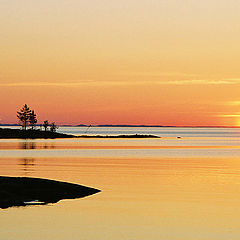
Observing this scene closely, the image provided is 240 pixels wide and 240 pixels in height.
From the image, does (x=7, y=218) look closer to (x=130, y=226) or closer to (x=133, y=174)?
(x=130, y=226)

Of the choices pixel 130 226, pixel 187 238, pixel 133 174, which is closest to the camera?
pixel 187 238

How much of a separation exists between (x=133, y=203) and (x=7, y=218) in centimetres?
1097

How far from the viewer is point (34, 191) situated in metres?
45.6

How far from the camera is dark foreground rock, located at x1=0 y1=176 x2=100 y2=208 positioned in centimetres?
4312

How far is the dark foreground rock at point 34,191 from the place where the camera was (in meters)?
43.1

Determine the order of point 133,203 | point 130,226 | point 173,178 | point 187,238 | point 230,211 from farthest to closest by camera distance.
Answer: point 173,178 → point 133,203 → point 230,211 → point 130,226 → point 187,238

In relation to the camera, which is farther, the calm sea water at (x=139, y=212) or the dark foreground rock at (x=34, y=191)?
the dark foreground rock at (x=34, y=191)

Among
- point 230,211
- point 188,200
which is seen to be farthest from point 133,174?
point 230,211

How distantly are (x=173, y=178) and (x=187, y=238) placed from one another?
32250 millimetres

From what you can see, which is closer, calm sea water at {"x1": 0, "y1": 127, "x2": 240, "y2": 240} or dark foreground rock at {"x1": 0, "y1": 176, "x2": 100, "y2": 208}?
calm sea water at {"x1": 0, "y1": 127, "x2": 240, "y2": 240}

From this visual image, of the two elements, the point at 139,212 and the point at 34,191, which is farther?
the point at 34,191

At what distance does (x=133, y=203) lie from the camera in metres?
45.0

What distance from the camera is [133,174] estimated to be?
227 ft

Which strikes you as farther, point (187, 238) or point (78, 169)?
point (78, 169)
